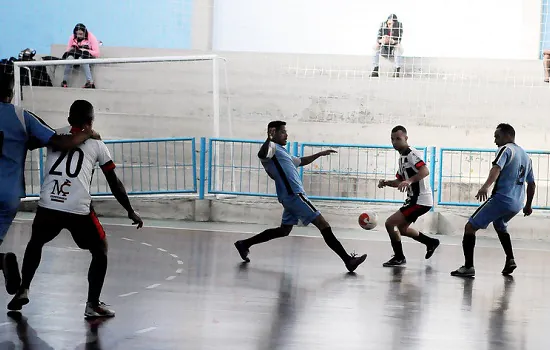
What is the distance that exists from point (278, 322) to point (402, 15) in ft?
53.7

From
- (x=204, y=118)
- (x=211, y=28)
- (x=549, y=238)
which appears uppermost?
(x=211, y=28)

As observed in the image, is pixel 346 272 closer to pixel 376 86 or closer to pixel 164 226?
pixel 164 226

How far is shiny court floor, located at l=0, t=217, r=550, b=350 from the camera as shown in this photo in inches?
313

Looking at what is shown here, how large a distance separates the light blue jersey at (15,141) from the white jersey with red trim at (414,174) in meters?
5.73

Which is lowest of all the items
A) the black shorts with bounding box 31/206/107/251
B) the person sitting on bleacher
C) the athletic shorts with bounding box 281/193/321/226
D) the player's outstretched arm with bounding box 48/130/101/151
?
the athletic shorts with bounding box 281/193/321/226

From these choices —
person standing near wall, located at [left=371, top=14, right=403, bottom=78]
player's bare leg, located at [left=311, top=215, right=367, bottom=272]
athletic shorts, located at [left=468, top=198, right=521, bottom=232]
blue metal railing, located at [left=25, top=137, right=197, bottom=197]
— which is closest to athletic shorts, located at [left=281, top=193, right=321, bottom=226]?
player's bare leg, located at [left=311, top=215, right=367, bottom=272]

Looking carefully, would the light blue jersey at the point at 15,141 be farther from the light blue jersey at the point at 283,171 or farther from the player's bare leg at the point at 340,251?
the player's bare leg at the point at 340,251

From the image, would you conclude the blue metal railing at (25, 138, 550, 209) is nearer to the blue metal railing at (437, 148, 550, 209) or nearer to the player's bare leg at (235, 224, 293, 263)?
the blue metal railing at (437, 148, 550, 209)

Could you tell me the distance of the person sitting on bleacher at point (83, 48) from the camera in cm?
2358

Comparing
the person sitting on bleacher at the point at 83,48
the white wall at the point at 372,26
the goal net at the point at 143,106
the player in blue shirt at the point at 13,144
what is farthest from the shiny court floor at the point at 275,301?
the white wall at the point at 372,26

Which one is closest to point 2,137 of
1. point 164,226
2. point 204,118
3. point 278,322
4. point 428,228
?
point 278,322

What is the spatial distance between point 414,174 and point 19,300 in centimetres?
598

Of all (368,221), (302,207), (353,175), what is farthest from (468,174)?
(302,207)

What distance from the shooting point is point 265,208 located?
1858cm
